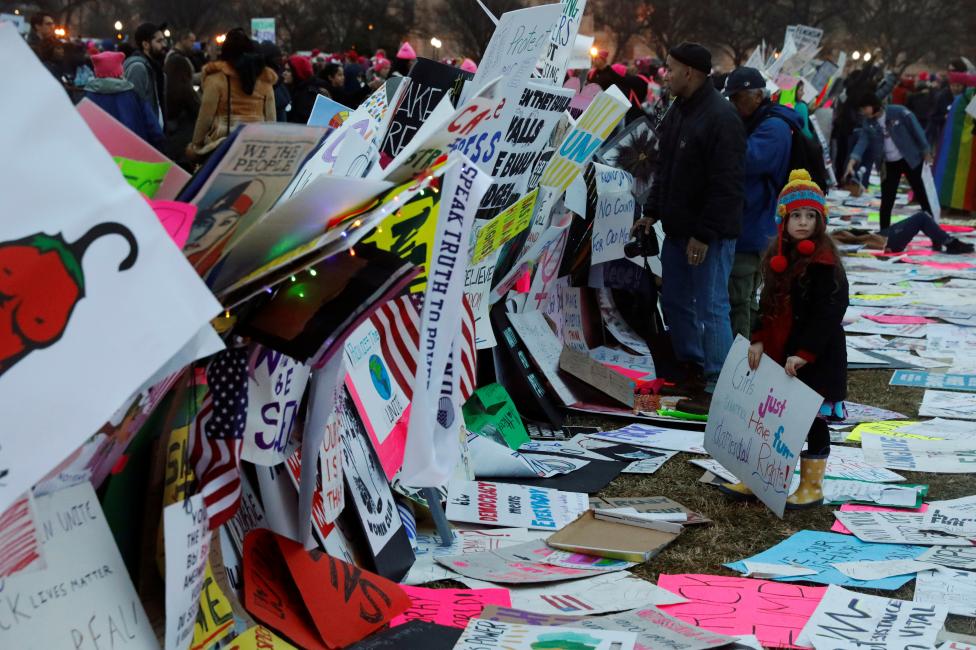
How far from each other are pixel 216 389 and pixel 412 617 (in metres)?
1.07

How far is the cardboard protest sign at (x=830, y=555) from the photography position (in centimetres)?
401

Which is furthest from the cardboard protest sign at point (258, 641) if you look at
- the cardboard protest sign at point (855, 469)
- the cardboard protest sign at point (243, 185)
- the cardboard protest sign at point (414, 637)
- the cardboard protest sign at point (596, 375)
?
the cardboard protest sign at point (596, 375)

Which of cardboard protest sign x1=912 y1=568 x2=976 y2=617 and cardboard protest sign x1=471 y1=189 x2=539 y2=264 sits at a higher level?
cardboard protest sign x1=471 y1=189 x2=539 y2=264

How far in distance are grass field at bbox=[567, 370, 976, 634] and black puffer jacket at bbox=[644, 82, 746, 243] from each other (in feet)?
4.85

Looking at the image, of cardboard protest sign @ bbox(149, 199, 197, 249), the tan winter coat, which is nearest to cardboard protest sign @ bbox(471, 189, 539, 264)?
cardboard protest sign @ bbox(149, 199, 197, 249)

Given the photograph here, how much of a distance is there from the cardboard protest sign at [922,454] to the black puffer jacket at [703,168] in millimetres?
1411

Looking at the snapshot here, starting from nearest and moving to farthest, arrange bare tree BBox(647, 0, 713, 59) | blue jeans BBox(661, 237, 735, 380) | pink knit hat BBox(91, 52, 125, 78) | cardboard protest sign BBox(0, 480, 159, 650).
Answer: cardboard protest sign BBox(0, 480, 159, 650)
blue jeans BBox(661, 237, 735, 380)
pink knit hat BBox(91, 52, 125, 78)
bare tree BBox(647, 0, 713, 59)

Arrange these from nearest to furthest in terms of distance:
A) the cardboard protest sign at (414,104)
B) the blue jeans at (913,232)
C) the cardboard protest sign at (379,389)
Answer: the cardboard protest sign at (379,389), the cardboard protest sign at (414,104), the blue jeans at (913,232)

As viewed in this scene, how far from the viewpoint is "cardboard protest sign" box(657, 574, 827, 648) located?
3.58 m

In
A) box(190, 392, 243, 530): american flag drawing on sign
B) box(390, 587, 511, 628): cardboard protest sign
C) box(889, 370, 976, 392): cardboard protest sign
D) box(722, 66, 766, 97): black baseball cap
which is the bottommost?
box(889, 370, 976, 392): cardboard protest sign

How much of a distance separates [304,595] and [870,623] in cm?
173

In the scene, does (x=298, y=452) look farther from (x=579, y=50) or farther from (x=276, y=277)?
(x=579, y=50)

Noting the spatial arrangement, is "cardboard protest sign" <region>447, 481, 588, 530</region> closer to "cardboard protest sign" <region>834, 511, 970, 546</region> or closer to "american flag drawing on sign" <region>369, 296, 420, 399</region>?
"american flag drawing on sign" <region>369, 296, 420, 399</region>

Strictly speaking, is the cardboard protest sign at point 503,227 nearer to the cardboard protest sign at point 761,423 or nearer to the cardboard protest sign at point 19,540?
the cardboard protest sign at point 761,423
